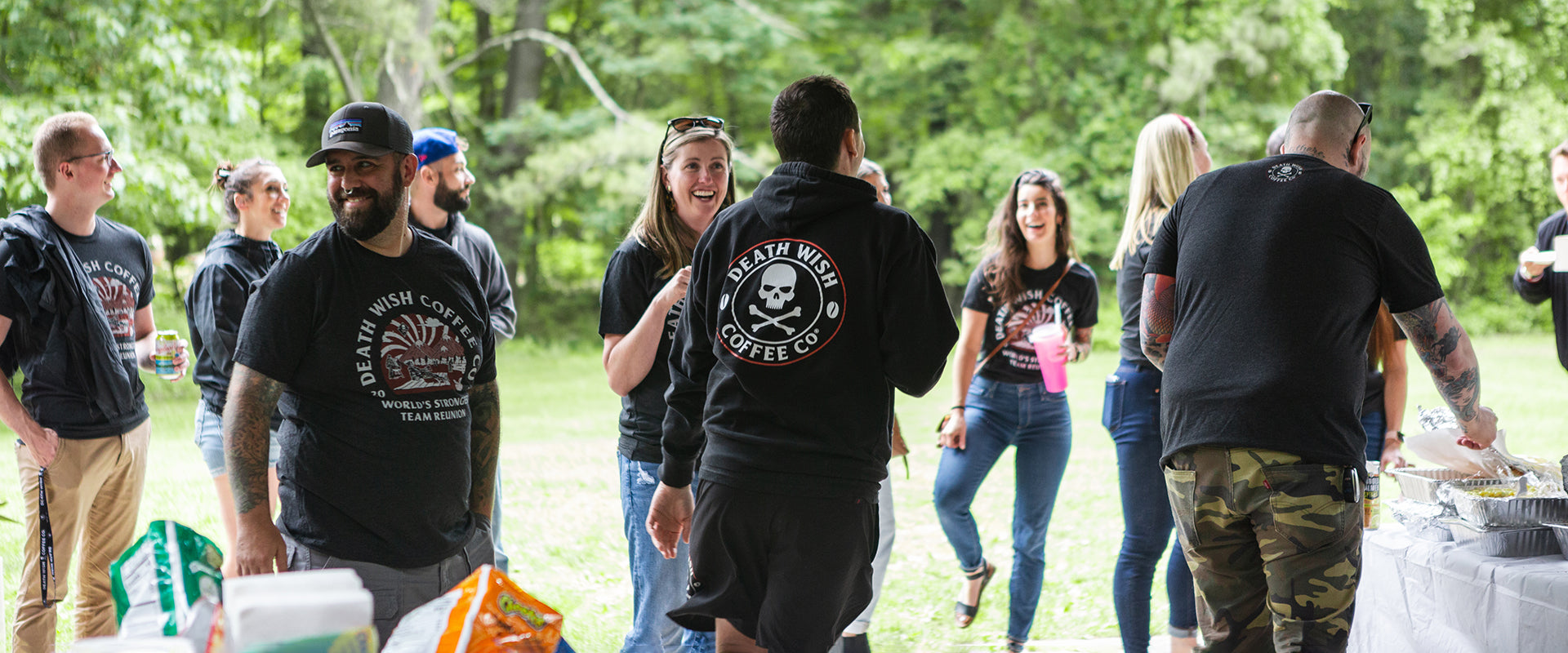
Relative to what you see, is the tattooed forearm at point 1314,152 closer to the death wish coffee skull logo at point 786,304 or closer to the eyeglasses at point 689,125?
the death wish coffee skull logo at point 786,304

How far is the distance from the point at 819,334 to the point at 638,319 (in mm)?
826

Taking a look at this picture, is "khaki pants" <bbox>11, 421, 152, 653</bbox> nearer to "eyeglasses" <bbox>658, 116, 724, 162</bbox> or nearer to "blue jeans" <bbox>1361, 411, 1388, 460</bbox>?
"eyeglasses" <bbox>658, 116, 724, 162</bbox>

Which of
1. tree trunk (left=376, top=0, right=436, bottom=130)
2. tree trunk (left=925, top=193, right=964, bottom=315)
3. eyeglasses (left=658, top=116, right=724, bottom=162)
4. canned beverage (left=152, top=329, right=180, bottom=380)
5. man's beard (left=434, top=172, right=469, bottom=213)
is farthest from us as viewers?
tree trunk (left=925, top=193, right=964, bottom=315)

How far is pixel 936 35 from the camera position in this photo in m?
16.9

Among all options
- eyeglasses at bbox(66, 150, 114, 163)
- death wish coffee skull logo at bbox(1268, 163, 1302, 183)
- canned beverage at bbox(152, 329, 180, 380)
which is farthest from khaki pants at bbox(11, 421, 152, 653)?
death wish coffee skull logo at bbox(1268, 163, 1302, 183)

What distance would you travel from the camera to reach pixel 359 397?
6.41 feet

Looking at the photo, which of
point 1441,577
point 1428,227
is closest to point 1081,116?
point 1428,227

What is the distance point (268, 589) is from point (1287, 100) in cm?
1738

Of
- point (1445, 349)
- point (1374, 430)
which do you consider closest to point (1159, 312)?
point (1445, 349)

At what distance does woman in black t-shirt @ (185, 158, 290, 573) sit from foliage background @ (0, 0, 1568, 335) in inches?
405

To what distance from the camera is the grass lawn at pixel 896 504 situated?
4.39 m

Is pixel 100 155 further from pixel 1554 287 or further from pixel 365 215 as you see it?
pixel 1554 287

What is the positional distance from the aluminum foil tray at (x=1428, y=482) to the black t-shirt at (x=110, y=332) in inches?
138

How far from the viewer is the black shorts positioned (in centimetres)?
187
